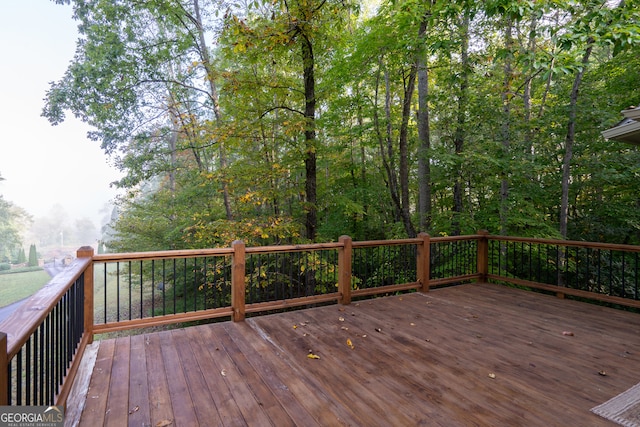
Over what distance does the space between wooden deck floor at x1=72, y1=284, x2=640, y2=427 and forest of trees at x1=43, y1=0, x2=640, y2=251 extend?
291 cm

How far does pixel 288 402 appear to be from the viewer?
2.07 meters

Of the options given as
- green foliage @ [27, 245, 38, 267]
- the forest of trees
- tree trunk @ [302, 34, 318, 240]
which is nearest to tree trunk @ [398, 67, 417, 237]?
the forest of trees

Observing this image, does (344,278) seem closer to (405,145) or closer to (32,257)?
(405,145)

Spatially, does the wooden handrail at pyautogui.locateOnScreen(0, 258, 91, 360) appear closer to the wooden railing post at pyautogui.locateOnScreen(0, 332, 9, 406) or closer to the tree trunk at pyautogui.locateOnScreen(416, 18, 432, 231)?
the wooden railing post at pyautogui.locateOnScreen(0, 332, 9, 406)

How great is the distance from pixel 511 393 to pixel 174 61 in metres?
10.5

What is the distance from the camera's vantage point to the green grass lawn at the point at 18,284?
59.3 ft

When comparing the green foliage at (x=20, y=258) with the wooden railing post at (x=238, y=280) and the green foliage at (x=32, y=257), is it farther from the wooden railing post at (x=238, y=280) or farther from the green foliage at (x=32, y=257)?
the wooden railing post at (x=238, y=280)

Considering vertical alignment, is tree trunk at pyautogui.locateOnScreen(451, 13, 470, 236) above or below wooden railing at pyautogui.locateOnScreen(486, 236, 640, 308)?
above

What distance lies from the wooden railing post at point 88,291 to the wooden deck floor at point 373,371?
8.4 inches

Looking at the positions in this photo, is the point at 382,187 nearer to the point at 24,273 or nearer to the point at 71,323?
the point at 71,323

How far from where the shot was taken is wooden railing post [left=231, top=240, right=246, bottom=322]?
3552 mm

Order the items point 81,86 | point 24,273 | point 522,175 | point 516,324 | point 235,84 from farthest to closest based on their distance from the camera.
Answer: point 24,273 < point 81,86 < point 522,175 < point 235,84 < point 516,324

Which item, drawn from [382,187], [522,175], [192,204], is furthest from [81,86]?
[522,175]

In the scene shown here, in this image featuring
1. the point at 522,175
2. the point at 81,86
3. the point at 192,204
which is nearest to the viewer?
the point at 522,175
